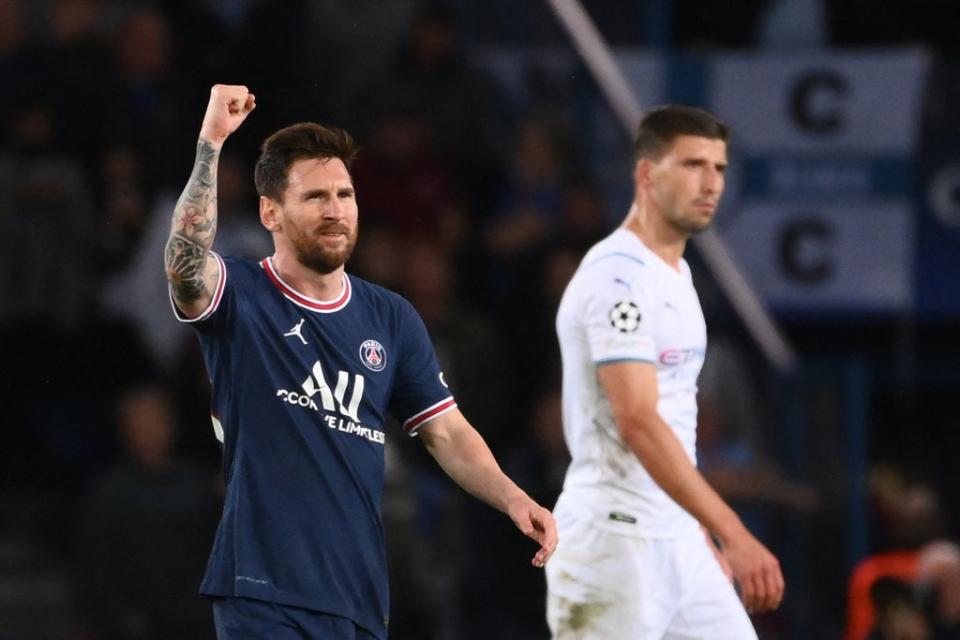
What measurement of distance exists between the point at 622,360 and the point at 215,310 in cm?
163

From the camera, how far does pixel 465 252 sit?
38.2 ft

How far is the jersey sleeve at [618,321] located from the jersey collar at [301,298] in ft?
3.85

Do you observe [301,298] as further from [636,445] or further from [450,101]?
[450,101]

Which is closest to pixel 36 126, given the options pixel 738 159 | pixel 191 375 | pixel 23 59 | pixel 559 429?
pixel 23 59

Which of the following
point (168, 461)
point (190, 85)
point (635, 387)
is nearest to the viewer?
point (635, 387)

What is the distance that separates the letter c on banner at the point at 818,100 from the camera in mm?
11883

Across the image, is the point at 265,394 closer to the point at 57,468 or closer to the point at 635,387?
the point at 635,387

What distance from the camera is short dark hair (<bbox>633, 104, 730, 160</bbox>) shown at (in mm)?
6938

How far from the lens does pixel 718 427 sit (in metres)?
10.6

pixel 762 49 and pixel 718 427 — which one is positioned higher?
pixel 762 49

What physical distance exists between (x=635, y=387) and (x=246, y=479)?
1548mm

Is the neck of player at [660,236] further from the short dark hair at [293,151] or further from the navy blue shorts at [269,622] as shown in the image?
the navy blue shorts at [269,622]

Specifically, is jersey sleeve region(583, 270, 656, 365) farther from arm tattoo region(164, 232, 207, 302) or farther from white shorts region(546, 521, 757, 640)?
arm tattoo region(164, 232, 207, 302)

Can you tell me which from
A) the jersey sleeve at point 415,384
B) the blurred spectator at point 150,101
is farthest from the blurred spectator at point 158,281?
the jersey sleeve at point 415,384
